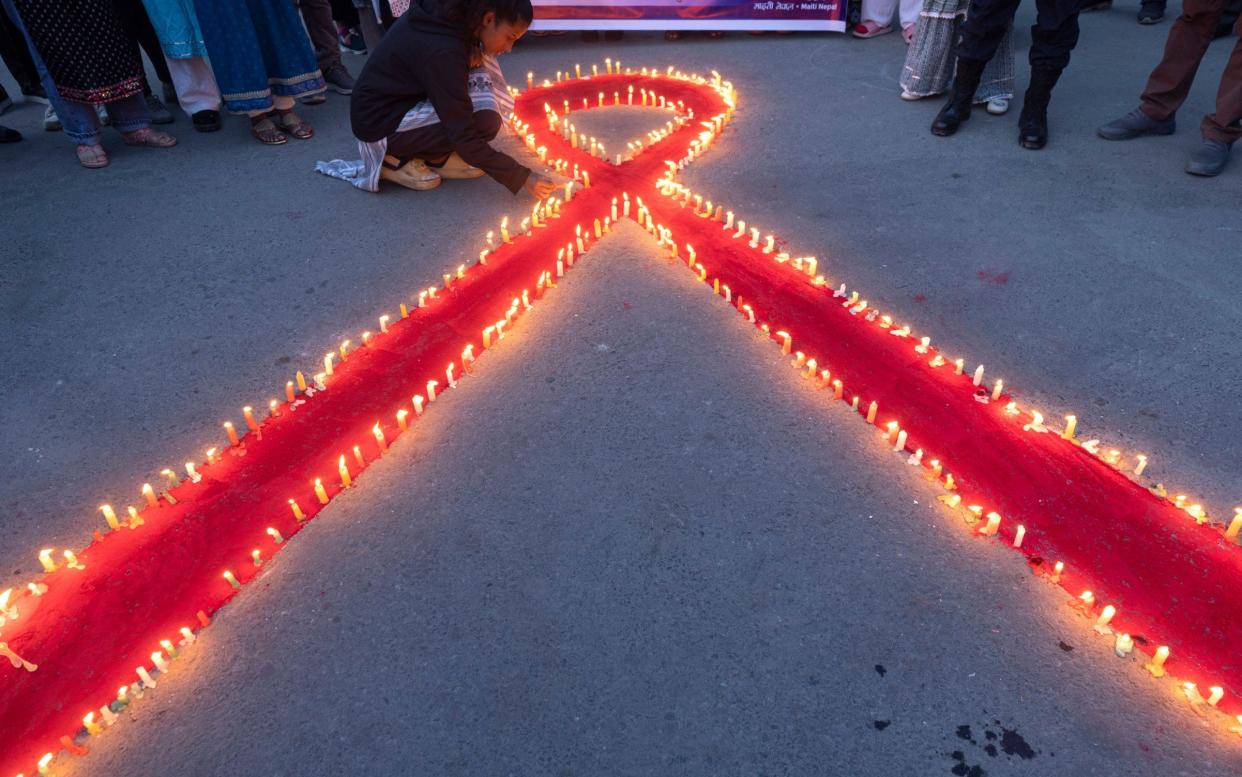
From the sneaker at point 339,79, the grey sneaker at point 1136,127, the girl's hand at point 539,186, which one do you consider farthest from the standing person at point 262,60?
the grey sneaker at point 1136,127

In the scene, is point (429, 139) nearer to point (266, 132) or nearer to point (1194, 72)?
point (266, 132)

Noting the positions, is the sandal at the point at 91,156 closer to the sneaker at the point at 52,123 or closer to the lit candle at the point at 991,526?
the sneaker at the point at 52,123

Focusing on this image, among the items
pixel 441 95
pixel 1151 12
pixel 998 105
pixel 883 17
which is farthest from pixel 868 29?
pixel 441 95

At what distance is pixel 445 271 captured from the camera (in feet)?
11.6

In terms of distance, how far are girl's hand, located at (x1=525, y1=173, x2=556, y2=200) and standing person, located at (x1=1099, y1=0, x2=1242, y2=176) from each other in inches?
129

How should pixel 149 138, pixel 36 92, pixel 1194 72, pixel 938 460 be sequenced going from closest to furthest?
pixel 938 460 < pixel 1194 72 < pixel 149 138 < pixel 36 92

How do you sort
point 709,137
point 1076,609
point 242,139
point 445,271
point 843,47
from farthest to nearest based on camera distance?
point 843,47 < point 242,139 < point 709,137 < point 445,271 < point 1076,609

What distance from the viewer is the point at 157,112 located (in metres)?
5.22

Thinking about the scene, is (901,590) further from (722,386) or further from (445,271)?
(445,271)

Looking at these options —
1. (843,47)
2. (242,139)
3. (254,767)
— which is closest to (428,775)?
(254,767)

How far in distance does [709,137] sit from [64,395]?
3.47 meters

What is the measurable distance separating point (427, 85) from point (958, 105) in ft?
10.2

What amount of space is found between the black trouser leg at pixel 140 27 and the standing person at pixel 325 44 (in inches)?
36.0

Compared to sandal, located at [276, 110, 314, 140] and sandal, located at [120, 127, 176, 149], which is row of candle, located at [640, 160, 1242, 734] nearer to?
sandal, located at [276, 110, 314, 140]
